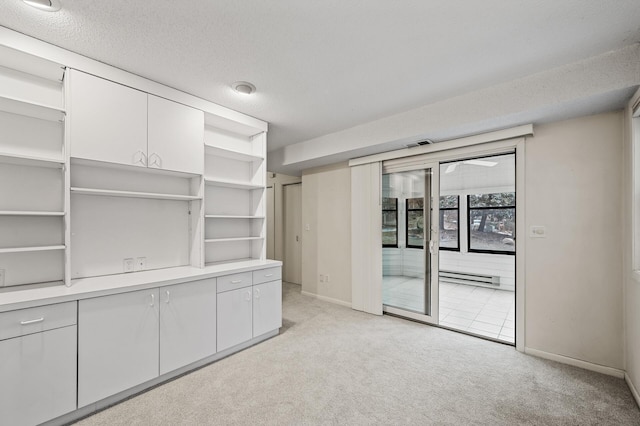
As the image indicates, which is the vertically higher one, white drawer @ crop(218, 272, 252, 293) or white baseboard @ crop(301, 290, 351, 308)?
white drawer @ crop(218, 272, 252, 293)

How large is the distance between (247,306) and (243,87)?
2.15 meters

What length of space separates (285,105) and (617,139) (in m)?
3.02

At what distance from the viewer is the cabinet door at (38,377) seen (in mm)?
1585

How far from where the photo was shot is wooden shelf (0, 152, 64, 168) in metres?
1.80

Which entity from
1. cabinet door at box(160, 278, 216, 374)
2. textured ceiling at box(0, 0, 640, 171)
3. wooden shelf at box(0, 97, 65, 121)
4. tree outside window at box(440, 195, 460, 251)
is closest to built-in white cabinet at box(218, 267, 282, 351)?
cabinet door at box(160, 278, 216, 374)

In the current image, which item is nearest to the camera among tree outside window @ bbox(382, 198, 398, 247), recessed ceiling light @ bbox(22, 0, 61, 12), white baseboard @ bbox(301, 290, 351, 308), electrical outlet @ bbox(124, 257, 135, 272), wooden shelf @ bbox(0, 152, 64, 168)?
recessed ceiling light @ bbox(22, 0, 61, 12)

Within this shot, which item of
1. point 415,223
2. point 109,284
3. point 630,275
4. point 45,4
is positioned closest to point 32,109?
point 45,4

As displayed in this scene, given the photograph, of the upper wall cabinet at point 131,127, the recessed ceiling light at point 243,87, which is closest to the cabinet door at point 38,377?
the upper wall cabinet at point 131,127

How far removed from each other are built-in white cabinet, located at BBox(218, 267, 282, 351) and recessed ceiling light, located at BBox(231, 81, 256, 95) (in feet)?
5.85

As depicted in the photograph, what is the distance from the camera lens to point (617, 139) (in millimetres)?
2354

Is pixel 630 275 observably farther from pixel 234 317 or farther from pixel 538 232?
pixel 234 317

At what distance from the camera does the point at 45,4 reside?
157cm

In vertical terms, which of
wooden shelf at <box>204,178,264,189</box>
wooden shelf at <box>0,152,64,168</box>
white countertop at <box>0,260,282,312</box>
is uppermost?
wooden shelf at <box>0,152,64,168</box>

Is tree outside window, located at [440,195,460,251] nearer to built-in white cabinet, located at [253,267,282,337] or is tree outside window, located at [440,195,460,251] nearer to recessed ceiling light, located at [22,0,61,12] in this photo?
built-in white cabinet, located at [253,267,282,337]
